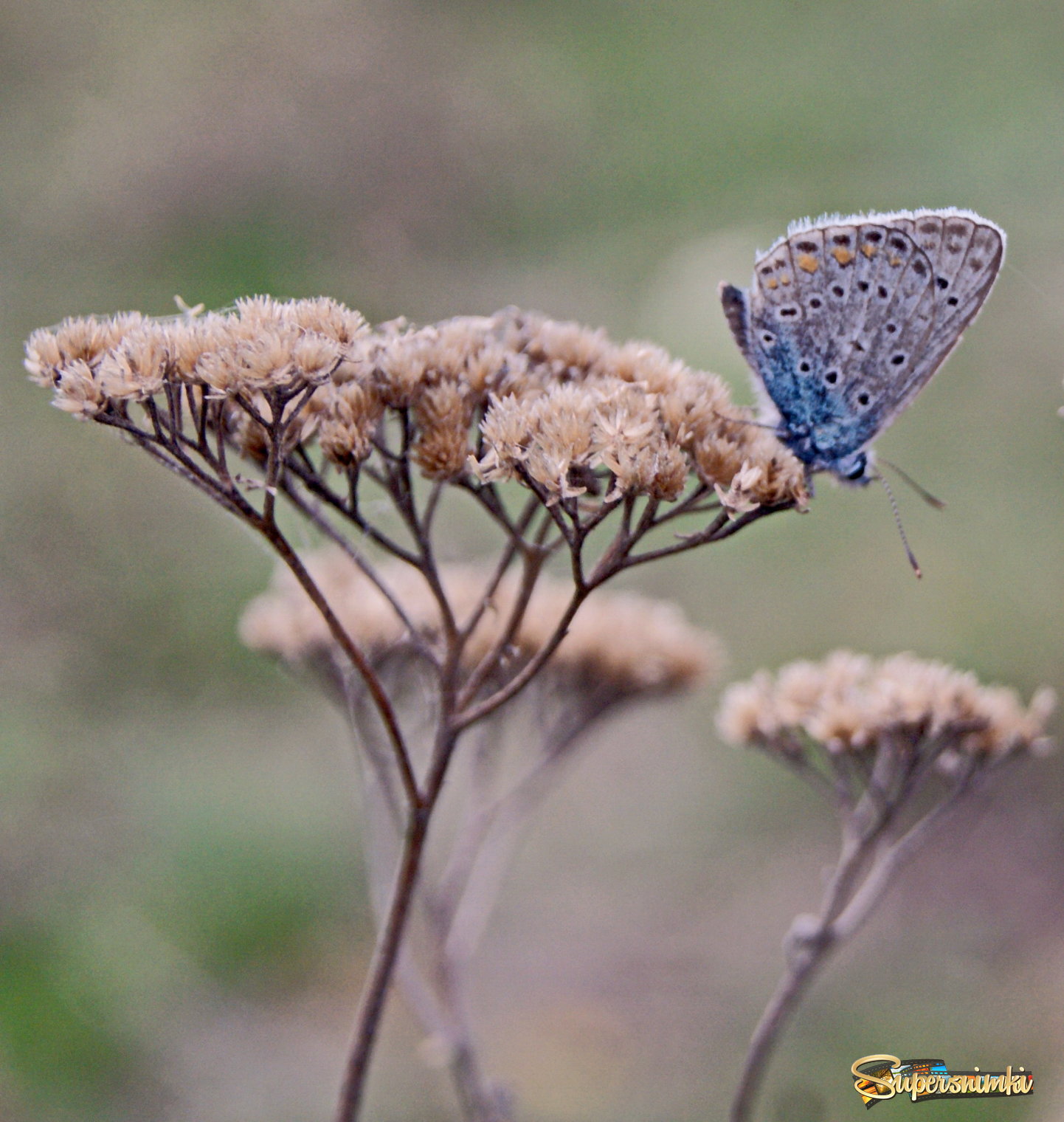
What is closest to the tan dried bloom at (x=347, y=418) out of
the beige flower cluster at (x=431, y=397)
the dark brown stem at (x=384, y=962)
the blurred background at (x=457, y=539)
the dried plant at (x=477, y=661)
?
the beige flower cluster at (x=431, y=397)

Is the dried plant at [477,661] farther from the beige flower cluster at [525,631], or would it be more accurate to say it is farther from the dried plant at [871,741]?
the dried plant at [871,741]

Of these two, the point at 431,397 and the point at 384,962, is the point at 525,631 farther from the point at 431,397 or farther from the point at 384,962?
the point at 384,962

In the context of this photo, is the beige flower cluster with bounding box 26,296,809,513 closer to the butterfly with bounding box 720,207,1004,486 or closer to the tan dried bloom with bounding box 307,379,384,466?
the tan dried bloom with bounding box 307,379,384,466

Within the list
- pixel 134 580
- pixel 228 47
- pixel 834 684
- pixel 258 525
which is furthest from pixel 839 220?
pixel 228 47

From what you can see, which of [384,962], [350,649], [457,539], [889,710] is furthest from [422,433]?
[457,539]

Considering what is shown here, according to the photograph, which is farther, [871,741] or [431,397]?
[871,741]
